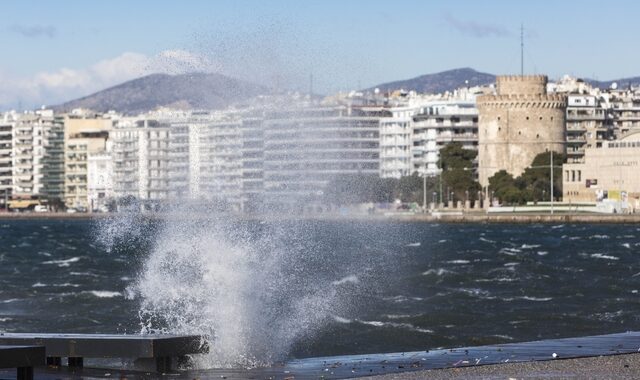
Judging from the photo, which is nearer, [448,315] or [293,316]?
[293,316]

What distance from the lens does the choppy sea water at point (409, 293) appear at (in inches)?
1154

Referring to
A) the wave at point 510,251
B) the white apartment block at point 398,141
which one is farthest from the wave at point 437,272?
the white apartment block at point 398,141

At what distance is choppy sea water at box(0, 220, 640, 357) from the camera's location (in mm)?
29312

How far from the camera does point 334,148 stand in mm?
34125

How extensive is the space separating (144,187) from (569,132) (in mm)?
121922

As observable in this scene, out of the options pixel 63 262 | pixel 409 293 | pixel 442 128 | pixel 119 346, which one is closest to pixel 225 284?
pixel 119 346

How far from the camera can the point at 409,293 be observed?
1646 inches

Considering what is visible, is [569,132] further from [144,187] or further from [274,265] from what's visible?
[274,265]

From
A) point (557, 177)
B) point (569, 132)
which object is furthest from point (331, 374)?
point (569, 132)

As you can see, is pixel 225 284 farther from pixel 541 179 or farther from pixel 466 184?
pixel 466 184

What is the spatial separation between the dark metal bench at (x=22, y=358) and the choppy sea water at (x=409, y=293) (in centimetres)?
794

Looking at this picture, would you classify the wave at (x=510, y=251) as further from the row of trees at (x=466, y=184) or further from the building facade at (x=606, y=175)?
the building facade at (x=606, y=175)

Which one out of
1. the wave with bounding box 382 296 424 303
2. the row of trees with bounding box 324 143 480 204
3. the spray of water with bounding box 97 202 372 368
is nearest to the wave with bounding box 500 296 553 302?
the wave with bounding box 382 296 424 303

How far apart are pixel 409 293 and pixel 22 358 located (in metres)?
25.7
